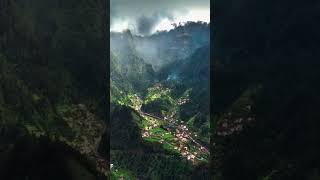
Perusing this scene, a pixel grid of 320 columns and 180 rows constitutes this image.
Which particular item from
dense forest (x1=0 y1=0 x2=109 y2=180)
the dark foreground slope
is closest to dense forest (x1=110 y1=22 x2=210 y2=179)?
the dark foreground slope

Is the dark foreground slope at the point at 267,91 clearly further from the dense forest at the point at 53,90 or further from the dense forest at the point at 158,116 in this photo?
the dense forest at the point at 158,116

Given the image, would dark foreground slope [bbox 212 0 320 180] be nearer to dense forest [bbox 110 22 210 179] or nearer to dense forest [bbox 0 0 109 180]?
dense forest [bbox 0 0 109 180]

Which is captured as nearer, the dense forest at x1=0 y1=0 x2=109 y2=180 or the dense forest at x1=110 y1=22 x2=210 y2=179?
the dense forest at x1=0 y1=0 x2=109 y2=180

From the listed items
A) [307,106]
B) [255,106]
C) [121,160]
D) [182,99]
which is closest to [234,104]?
[255,106]

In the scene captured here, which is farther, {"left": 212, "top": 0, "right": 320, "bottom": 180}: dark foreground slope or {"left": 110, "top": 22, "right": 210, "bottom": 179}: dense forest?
{"left": 110, "top": 22, "right": 210, "bottom": 179}: dense forest
